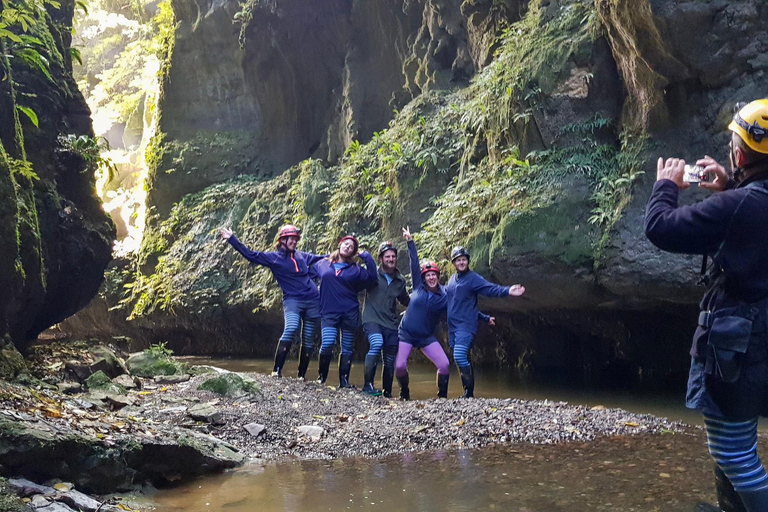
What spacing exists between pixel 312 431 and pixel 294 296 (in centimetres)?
409

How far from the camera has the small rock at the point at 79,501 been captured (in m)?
3.77

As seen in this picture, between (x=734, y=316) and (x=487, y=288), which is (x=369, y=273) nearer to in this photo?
(x=487, y=288)

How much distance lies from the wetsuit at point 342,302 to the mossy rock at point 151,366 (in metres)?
2.25

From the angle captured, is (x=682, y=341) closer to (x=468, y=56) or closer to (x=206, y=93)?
(x=468, y=56)

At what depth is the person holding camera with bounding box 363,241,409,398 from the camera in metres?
9.41

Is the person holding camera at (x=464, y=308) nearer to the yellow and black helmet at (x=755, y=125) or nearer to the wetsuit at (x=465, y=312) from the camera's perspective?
the wetsuit at (x=465, y=312)

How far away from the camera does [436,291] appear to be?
9258mm

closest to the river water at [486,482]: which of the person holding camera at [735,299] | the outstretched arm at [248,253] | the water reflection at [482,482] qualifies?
the water reflection at [482,482]

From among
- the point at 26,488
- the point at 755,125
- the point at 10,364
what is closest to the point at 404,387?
the point at 10,364

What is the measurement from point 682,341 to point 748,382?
882 cm

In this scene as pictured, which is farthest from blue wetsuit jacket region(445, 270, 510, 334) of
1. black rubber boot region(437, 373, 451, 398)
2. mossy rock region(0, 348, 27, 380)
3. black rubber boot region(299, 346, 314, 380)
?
mossy rock region(0, 348, 27, 380)

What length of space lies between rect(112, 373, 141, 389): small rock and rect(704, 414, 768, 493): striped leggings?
22.9ft

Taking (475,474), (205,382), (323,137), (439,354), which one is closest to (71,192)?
(205,382)

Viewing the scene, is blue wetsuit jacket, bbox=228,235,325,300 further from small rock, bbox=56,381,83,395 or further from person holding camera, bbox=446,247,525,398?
small rock, bbox=56,381,83,395
